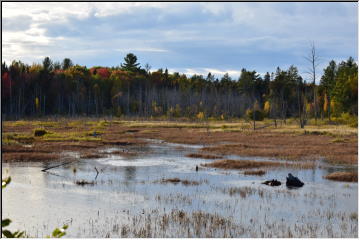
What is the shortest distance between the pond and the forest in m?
63.8

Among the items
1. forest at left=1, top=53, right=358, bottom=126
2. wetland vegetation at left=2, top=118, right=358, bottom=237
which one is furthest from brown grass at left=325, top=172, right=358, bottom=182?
forest at left=1, top=53, right=358, bottom=126

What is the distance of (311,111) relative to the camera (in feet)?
343

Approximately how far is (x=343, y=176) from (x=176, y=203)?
11496mm

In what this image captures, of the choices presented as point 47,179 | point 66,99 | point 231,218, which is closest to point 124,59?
point 66,99

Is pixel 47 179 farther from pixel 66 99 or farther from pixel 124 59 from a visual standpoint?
pixel 124 59

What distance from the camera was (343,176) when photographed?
25.0 metres

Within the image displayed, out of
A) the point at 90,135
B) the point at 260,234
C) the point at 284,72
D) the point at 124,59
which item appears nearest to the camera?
the point at 260,234

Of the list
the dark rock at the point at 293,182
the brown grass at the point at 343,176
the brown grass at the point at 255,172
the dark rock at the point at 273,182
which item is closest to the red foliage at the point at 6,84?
the brown grass at the point at 255,172

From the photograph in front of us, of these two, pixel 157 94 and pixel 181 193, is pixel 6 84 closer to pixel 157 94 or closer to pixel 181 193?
pixel 157 94

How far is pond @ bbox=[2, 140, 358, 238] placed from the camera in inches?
575

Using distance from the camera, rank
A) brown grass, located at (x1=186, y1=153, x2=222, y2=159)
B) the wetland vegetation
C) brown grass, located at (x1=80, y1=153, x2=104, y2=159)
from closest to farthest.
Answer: the wetland vegetation, brown grass, located at (x1=186, y1=153, x2=222, y2=159), brown grass, located at (x1=80, y1=153, x2=104, y2=159)

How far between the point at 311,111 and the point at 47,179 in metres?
89.0

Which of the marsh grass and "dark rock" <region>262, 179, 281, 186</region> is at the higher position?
"dark rock" <region>262, 179, 281, 186</region>

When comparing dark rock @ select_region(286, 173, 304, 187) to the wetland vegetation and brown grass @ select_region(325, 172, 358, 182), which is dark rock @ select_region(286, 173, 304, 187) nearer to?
the wetland vegetation
